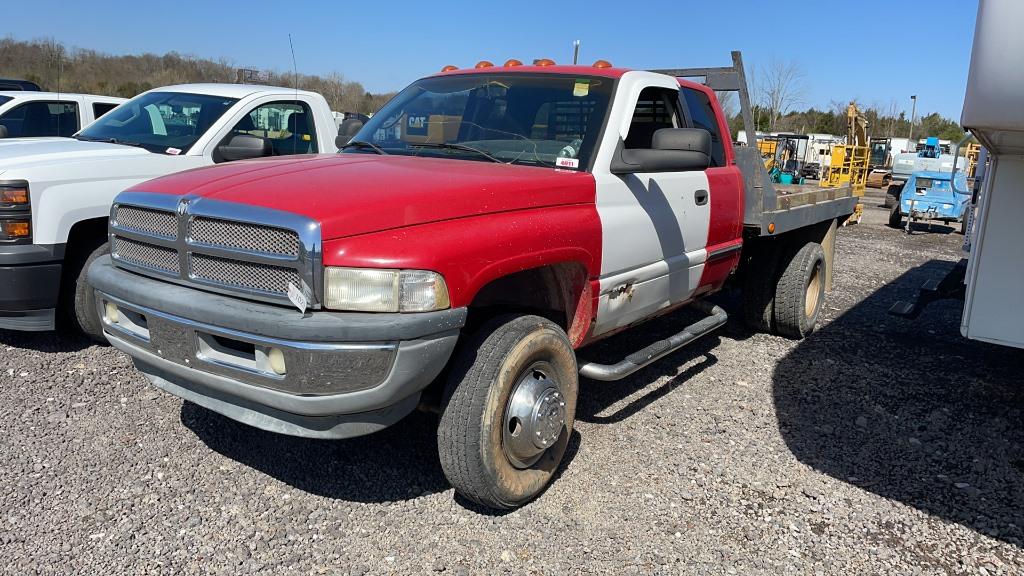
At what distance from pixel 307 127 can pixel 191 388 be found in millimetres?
3869

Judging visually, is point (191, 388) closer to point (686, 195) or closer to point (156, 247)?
point (156, 247)

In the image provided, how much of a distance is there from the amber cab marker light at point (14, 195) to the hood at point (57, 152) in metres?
0.19

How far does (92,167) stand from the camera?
4887 millimetres

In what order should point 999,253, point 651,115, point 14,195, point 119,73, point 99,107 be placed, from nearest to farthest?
point 999,253 → point 651,115 → point 14,195 → point 99,107 → point 119,73

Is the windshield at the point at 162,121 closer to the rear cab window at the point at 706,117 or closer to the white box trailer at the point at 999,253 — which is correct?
the rear cab window at the point at 706,117

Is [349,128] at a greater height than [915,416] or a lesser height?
greater

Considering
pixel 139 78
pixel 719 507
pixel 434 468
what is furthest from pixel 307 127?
pixel 139 78

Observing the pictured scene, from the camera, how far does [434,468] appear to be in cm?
374

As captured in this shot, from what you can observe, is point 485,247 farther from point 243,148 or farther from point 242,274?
point 243,148

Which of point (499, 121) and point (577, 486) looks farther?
point (499, 121)

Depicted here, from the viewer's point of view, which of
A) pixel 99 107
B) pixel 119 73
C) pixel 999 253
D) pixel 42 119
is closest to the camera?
pixel 999 253

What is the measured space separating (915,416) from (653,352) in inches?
74.8

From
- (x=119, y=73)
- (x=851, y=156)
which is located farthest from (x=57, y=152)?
(x=119, y=73)

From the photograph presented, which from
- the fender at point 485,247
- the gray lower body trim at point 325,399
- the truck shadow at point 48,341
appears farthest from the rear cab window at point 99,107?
the fender at point 485,247
